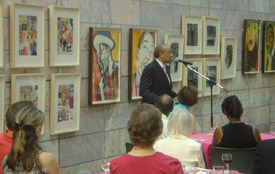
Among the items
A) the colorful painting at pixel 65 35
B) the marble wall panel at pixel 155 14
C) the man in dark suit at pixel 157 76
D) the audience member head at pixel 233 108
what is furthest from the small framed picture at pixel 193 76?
the audience member head at pixel 233 108

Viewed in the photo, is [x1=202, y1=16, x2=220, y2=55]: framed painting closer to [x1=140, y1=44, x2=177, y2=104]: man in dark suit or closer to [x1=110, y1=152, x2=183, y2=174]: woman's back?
[x1=140, y1=44, x2=177, y2=104]: man in dark suit

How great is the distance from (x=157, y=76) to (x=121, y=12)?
50.0 inches

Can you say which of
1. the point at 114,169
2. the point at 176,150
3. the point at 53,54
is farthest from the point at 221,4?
the point at 114,169

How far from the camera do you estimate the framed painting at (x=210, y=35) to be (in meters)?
9.78

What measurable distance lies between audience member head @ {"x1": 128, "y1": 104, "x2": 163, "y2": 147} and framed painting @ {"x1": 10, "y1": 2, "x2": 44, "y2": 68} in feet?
10.8

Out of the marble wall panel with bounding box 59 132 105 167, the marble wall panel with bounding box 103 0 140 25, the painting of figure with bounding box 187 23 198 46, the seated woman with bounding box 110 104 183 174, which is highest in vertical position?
the marble wall panel with bounding box 103 0 140 25

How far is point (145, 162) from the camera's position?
324 cm

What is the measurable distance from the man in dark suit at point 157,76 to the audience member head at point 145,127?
3819mm

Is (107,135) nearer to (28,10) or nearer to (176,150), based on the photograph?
(28,10)

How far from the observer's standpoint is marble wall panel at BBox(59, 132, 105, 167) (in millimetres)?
7141

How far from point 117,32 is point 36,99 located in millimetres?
1821

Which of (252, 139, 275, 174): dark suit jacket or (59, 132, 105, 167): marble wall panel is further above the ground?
(252, 139, 275, 174): dark suit jacket

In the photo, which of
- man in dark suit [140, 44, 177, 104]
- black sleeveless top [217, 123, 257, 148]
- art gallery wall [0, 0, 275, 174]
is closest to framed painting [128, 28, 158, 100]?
art gallery wall [0, 0, 275, 174]

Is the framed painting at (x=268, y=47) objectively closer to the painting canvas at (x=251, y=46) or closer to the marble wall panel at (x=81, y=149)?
the painting canvas at (x=251, y=46)
